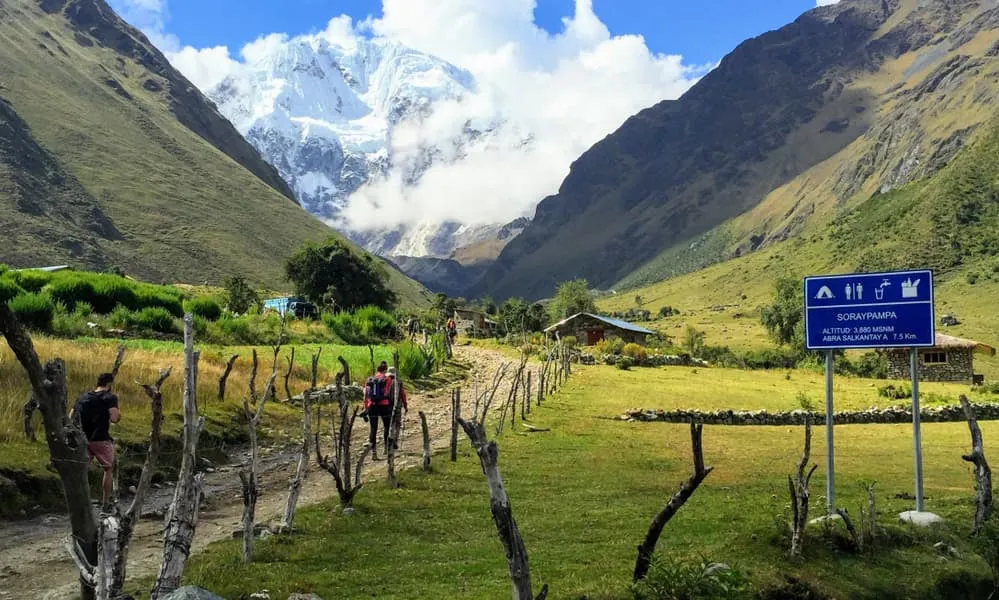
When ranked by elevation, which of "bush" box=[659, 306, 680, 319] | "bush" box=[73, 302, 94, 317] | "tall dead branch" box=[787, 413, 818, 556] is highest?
"bush" box=[659, 306, 680, 319]

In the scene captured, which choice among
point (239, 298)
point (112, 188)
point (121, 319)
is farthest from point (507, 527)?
point (112, 188)

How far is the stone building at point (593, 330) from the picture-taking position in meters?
67.5

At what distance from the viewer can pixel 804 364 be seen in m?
59.9

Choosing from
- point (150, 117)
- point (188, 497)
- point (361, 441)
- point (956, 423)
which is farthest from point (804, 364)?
point (150, 117)

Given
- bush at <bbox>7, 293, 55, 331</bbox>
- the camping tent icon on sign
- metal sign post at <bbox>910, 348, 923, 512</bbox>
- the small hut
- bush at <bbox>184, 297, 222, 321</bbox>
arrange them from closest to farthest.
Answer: metal sign post at <bbox>910, 348, 923, 512</bbox> → the camping tent icon on sign → bush at <bbox>7, 293, 55, 331</bbox> → bush at <bbox>184, 297, 222, 321</bbox> → the small hut

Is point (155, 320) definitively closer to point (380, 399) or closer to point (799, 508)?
point (380, 399)

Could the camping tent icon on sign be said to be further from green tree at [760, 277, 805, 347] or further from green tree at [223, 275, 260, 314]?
green tree at [760, 277, 805, 347]

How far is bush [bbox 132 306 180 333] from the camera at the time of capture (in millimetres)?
36719

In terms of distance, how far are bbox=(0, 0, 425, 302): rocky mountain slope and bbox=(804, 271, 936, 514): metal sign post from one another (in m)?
85.0

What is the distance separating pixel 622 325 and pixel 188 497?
6293 centimetres

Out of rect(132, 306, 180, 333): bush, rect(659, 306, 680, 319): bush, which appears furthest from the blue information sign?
rect(659, 306, 680, 319): bush

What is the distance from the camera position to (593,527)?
39.0 feet

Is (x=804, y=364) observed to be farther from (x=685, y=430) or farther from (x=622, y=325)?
(x=685, y=430)

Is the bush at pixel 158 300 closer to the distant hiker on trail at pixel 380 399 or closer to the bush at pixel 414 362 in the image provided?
the bush at pixel 414 362
